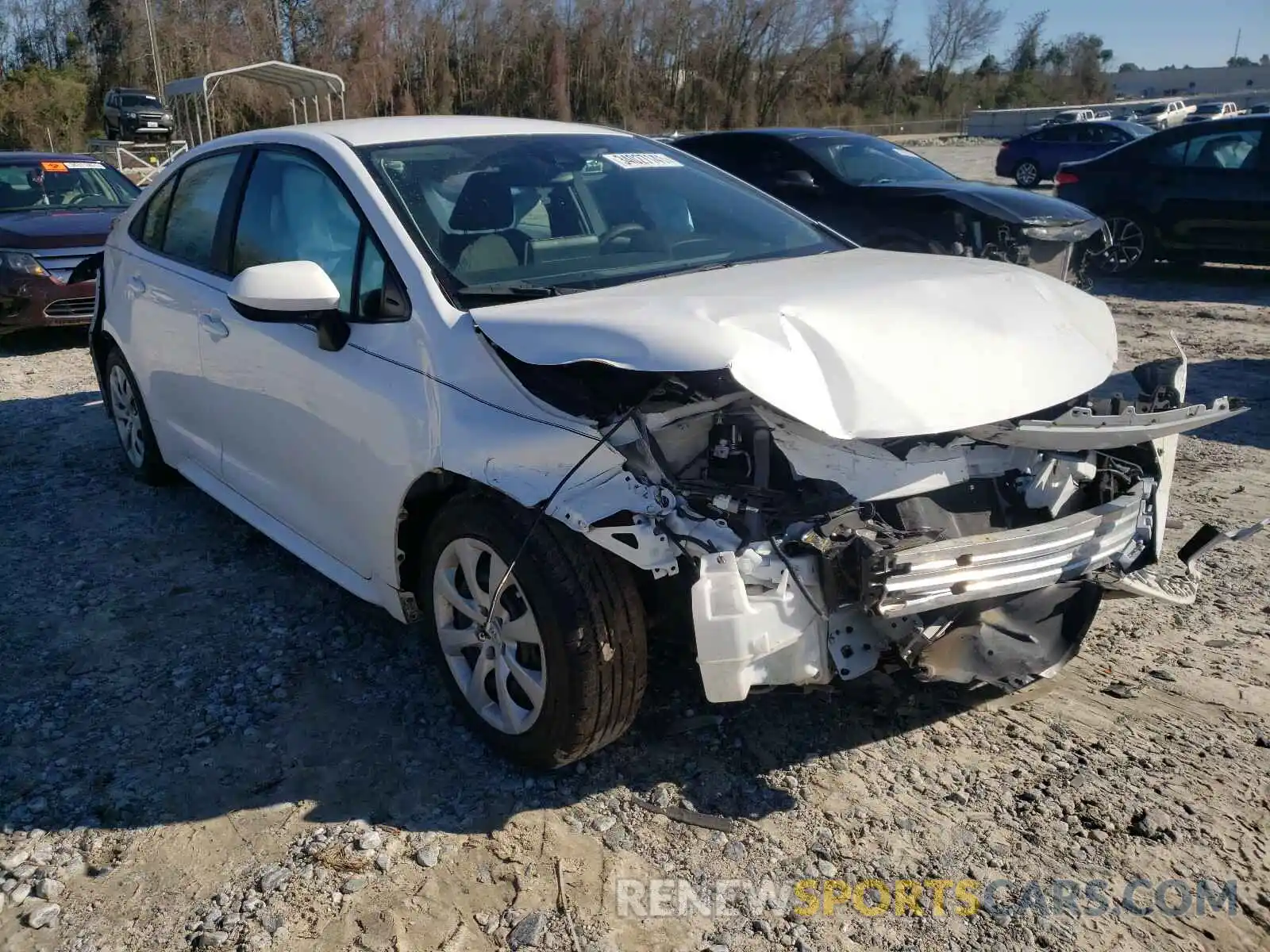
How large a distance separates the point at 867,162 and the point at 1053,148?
16.4 metres

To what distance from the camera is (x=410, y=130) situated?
3.83 metres

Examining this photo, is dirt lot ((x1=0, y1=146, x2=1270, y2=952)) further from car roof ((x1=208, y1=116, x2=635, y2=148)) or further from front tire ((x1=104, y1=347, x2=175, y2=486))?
car roof ((x1=208, y1=116, x2=635, y2=148))

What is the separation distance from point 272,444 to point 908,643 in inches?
93.5

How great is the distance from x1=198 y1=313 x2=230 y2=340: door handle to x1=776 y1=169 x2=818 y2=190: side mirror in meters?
5.99

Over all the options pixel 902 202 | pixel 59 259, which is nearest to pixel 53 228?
pixel 59 259

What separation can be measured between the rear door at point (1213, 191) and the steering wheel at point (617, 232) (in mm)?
9104

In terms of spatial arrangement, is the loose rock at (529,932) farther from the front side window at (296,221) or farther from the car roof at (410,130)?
the car roof at (410,130)

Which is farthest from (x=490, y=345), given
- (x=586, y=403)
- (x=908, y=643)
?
(x=908, y=643)

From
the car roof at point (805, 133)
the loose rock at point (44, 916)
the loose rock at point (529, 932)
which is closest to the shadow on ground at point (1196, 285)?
the car roof at point (805, 133)

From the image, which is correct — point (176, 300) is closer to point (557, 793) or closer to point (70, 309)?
point (557, 793)

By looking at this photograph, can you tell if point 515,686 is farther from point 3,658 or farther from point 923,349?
point 3,658

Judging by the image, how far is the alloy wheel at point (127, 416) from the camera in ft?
17.5

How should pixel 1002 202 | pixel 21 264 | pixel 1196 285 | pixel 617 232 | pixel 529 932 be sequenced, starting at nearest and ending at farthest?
pixel 529 932 → pixel 617 232 → pixel 1002 202 → pixel 21 264 → pixel 1196 285

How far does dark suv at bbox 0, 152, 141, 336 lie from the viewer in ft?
29.2
